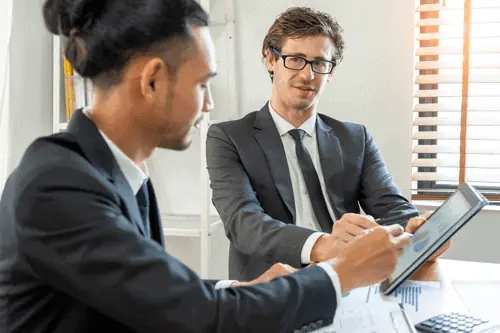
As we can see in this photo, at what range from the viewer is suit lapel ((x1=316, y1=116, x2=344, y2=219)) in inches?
74.6

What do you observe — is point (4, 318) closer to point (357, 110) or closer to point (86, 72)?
point (86, 72)

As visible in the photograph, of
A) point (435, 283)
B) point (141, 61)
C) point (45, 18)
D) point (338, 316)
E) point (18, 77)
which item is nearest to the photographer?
point (141, 61)

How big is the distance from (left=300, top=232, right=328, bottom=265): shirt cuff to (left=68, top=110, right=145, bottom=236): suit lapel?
61 cm

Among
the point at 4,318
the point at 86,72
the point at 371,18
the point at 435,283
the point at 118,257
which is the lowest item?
the point at 435,283

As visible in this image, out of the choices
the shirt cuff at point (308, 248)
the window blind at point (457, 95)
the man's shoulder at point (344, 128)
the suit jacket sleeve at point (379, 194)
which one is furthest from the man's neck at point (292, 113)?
the window blind at point (457, 95)

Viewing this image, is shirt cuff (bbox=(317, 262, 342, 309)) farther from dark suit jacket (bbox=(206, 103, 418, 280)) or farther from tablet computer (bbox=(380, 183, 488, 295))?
dark suit jacket (bbox=(206, 103, 418, 280))

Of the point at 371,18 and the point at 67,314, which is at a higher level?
the point at 371,18

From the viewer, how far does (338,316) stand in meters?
1.10

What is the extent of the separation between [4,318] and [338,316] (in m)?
0.57

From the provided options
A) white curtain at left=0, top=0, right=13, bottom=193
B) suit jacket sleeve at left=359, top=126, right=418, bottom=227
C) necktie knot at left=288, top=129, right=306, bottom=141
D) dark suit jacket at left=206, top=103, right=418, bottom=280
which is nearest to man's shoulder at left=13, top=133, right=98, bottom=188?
dark suit jacket at left=206, top=103, right=418, bottom=280

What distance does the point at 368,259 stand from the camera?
96 centimetres

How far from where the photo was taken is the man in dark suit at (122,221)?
769 mm

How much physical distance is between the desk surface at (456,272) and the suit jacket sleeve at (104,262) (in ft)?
2.49

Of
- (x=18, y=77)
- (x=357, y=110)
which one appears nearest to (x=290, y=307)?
(x=357, y=110)
